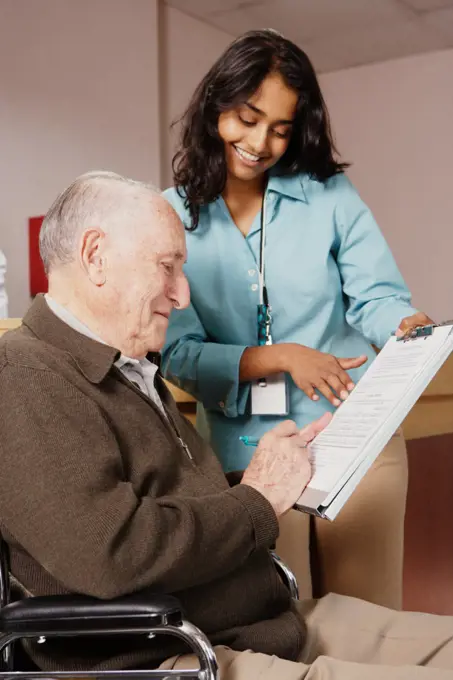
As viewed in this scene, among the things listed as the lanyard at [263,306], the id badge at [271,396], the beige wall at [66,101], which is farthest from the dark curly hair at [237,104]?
the beige wall at [66,101]

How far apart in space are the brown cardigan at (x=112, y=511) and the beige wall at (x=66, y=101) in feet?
11.7

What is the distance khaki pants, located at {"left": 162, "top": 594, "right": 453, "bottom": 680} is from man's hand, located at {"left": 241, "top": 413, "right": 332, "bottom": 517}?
0.74 feet

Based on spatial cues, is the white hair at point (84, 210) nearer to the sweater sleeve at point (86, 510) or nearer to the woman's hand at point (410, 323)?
the sweater sleeve at point (86, 510)

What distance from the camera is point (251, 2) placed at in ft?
19.1

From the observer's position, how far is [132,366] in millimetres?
1394

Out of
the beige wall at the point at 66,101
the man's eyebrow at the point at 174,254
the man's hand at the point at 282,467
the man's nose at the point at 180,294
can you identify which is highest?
the beige wall at the point at 66,101

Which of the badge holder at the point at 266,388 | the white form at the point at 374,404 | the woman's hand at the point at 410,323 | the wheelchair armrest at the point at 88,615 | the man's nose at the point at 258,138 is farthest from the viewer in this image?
the badge holder at the point at 266,388

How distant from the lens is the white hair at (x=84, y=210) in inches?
51.9

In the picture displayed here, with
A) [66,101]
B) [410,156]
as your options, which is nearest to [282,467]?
[66,101]

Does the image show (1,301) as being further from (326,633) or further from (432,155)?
(432,155)

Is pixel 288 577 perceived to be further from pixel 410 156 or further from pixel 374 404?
pixel 410 156

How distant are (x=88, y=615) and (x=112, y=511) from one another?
0.42ft

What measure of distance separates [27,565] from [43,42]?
14.2 feet

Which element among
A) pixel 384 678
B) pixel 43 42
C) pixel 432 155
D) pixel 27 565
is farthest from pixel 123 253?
pixel 432 155
